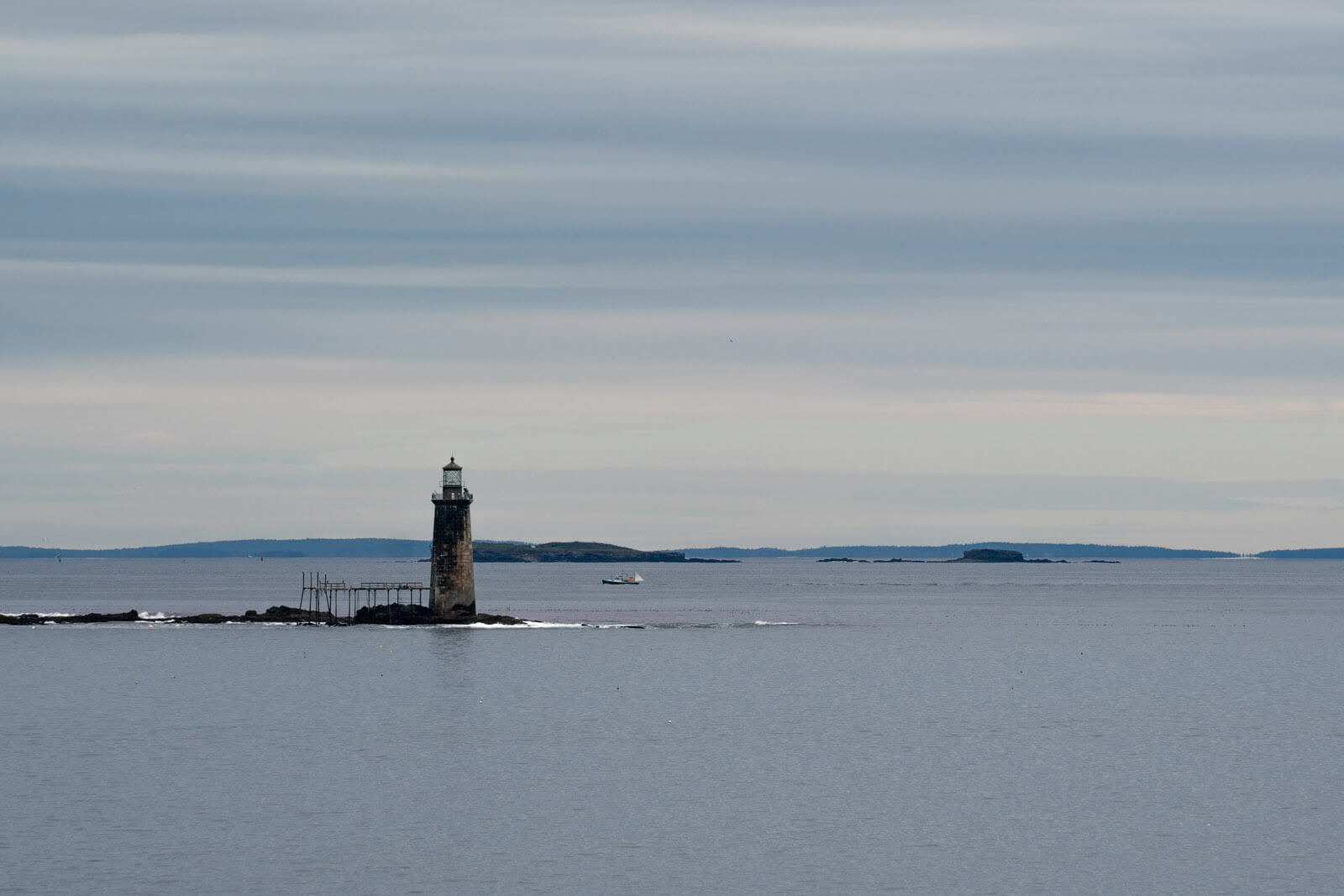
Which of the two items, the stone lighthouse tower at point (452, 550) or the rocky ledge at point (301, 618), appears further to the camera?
the rocky ledge at point (301, 618)

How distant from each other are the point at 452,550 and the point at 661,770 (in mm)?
54761

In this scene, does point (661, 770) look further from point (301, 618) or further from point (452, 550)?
point (301, 618)

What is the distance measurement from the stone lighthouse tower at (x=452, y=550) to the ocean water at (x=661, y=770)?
6.87 m

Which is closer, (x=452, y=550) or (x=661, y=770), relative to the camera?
(x=661, y=770)

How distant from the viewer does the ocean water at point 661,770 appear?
34719 millimetres

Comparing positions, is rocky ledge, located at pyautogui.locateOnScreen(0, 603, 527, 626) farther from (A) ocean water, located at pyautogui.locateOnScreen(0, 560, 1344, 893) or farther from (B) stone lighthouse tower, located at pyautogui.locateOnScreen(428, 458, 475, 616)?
(A) ocean water, located at pyautogui.locateOnScreen(0, 560, 1344, 893)

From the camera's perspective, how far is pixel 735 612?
15538cm

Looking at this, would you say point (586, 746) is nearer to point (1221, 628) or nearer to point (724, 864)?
point (724, 864)

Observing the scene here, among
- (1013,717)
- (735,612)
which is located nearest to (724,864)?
(1013,717)

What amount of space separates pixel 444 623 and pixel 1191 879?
245 feet

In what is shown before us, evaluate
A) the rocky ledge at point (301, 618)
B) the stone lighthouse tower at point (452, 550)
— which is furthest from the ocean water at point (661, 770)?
the rocky ledge at point (301, 618)

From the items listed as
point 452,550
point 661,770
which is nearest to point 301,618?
point 452,550

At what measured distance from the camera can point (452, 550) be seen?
10138cm

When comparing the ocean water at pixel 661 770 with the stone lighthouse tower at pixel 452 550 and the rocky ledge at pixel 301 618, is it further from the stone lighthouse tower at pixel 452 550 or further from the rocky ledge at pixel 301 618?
the rocky ledge at pixel 301 618
